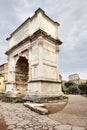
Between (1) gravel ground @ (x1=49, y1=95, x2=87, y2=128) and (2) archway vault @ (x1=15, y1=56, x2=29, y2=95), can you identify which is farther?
(2) archway vault @ (x1=15, y1=56, x2=29, y2=95)

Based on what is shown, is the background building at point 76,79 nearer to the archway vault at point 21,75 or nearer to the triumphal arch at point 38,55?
the archway vault at point 21,75

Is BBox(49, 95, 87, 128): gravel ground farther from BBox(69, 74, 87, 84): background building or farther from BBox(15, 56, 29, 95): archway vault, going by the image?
BBox(69, 74, 87, 84): background building

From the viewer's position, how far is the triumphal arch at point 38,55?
1253 cm

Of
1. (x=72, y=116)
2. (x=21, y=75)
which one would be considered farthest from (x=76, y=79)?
(x=72, y=116)

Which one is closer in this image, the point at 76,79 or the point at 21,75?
the point at 21,75

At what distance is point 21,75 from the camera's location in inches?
699

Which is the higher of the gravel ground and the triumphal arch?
the triumphal arch

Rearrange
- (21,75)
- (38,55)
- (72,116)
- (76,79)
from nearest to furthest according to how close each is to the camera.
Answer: (72,116) → (38,55) → (21,75) → (76,79)

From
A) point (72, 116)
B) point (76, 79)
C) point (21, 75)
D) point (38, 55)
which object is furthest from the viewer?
point (76, 79)

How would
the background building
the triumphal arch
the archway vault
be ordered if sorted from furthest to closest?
the background building < the archway vault < the triumphal arch

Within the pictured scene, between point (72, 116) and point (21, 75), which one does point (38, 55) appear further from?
point (72, 116)

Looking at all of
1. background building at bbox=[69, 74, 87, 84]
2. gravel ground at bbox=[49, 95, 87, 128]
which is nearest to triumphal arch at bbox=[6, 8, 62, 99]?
gravel ground at bbox=[49, 95, 87, 128]

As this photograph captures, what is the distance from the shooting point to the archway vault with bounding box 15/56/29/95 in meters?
17.3

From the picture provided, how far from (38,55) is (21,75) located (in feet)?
19.2
